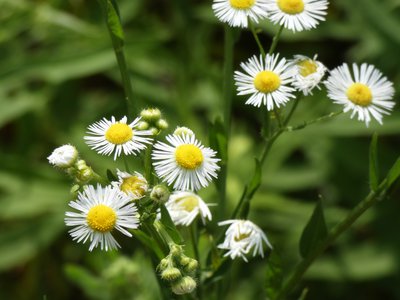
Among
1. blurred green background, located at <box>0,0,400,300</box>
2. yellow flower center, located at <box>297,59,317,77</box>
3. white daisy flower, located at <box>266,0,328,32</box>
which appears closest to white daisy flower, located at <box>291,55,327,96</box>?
yellow flower center, located at <box>297,59,317,77</box>

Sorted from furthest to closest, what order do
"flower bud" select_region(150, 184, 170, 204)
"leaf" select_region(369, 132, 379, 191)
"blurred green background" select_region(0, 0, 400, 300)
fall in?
"blurred green background" select_region(0, 0, 400, 300)
"leaf" select_region(369, 132, 379, 191)
"flower bud" select_region(150, 184, 170, 204)

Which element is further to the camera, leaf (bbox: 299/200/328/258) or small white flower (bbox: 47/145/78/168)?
leaf (bbox: 299/200/328/258)

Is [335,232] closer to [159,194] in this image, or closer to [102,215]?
[159,194]

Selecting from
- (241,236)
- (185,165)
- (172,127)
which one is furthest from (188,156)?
(172,127)

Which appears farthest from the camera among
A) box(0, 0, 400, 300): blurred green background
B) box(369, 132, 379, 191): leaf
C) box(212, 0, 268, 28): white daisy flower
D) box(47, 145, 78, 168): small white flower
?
box(0, 0, 400, 300): blurred green background

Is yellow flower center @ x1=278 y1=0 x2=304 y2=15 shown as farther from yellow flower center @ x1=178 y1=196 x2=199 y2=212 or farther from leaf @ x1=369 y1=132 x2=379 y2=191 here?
yellow flower center @ x1=178 y1=196 x2=199 y2=212

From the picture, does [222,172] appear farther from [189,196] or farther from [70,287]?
[70,287]

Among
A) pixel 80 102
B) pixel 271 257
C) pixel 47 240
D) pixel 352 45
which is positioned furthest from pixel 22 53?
pixel 271 257
